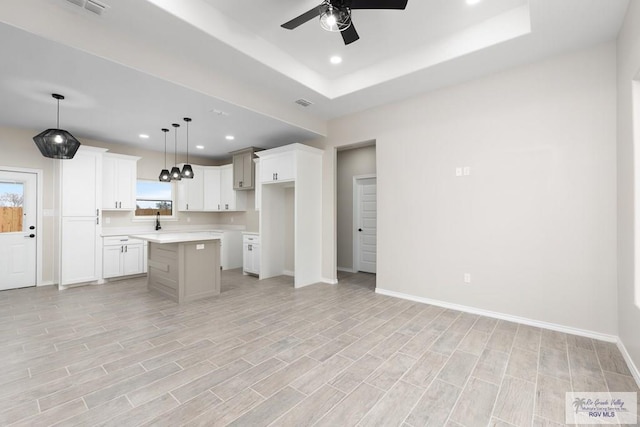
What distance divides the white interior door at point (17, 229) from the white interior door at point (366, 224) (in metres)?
6.28

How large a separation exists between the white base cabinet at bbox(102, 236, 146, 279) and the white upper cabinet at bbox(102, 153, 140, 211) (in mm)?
729

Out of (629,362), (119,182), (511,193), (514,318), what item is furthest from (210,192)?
(629,362)

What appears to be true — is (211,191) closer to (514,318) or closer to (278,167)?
(278,167)

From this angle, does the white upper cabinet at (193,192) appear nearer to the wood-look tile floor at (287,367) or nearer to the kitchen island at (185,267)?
the kitchen island at (185,267)

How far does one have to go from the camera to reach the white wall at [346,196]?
6.50 m

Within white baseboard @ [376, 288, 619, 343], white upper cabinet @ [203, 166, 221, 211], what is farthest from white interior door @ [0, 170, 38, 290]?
white baseboard @ [376, 288, 619, 343]

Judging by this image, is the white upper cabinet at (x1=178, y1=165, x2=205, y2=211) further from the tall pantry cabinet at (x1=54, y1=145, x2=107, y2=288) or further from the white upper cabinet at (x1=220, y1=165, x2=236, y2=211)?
the tall pantry cabinet at (x1=54, y1=145, x2=107, y2=288)

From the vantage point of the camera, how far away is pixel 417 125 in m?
4.31

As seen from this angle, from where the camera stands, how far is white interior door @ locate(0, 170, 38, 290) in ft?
16.2

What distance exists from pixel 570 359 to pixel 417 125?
10.8 feet

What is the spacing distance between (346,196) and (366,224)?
0.82 metres

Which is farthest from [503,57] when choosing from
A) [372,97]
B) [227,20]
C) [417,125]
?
[227,20]

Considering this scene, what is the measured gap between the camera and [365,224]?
6.48 meters

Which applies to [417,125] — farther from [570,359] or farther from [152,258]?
[152,258]
